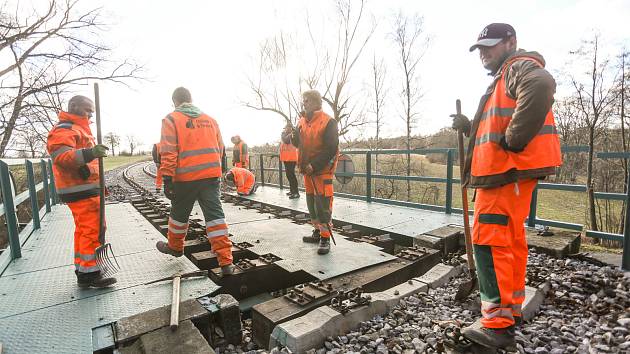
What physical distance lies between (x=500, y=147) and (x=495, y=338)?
1195 mm

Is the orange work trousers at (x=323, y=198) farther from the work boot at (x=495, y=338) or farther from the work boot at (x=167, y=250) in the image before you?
the work boot at (x=495, y=338)

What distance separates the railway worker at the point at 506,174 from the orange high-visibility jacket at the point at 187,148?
8.30 ft

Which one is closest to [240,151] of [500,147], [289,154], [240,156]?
[240,156]

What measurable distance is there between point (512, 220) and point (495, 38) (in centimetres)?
120

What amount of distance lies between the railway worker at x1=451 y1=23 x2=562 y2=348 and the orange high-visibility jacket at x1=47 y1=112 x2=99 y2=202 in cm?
321

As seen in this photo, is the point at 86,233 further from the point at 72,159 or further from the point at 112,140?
the point at 112,140

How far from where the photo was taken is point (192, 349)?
2.06 m

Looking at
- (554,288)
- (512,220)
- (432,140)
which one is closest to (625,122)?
(432,140)

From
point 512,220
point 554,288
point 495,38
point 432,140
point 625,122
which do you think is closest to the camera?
point 512,220

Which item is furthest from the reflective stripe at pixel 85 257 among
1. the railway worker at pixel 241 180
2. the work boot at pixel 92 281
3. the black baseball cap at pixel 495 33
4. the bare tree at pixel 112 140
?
the bare tree at pixel 112 140

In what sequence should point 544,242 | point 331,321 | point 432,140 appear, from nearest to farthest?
point 331,321 → point 544,242 → point 432,140

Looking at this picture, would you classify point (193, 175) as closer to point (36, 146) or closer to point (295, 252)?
point (295, 252)

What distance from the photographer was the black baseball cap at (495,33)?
2.14 meters

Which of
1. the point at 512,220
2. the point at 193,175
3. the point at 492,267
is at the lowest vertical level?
the point at 492,267
